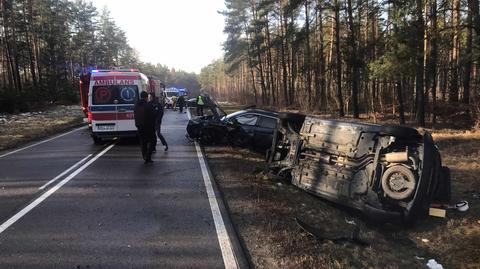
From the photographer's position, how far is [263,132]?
14398 mm

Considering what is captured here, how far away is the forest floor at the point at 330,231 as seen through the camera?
5.37 meters

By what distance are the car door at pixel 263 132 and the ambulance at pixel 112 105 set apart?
14.3 ft

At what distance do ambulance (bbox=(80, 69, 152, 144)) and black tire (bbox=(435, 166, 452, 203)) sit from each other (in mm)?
10872

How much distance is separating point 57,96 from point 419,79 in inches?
1477

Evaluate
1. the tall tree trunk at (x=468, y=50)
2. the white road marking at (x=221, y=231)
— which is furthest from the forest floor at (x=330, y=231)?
the tall tree trunk at (x=468, y=50)

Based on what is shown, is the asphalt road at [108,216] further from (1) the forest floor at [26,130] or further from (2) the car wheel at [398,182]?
(1) the forest floor at [26,130]

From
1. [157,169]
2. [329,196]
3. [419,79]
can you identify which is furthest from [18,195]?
[419,79]

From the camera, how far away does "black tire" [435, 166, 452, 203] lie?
24.1 feet

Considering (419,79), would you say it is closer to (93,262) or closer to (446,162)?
(446,162)

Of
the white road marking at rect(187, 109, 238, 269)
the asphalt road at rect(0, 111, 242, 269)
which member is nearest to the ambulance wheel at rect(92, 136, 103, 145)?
the asphalt road at rect(0, 111, 242, 269)

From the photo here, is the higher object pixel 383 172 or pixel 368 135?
pixel 368 135

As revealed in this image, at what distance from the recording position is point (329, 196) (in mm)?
7934

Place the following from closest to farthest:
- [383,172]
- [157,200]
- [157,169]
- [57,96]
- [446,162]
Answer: [383,172], [157,200], [157,169], [446,162], [57,96]

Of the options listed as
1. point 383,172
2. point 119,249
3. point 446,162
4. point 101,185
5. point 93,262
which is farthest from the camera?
point 446,162
